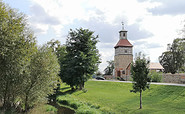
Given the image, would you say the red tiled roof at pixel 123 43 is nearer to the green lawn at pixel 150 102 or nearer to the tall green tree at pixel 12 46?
the green lawn at pixel 150 102

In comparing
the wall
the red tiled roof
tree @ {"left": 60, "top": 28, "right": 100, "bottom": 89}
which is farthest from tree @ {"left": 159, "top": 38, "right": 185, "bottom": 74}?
tree @ {"left": 60, "top": 28, "right": 100, "bottom": 89}

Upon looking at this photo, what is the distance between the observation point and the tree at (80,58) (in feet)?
113

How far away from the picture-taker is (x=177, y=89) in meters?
Answer: 27.8

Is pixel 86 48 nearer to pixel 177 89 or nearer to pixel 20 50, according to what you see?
pixel 177 89

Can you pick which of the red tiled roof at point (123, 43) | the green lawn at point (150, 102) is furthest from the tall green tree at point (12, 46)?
the red tiled roof at point (123, 43)

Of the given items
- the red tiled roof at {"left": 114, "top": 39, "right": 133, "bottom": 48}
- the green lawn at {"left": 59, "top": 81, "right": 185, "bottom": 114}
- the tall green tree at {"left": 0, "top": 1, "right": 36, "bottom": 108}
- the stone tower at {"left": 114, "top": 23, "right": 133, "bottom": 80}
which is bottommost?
the green lawn at {"left": 59, "top": 81, "right": 185, "bottom": 114}

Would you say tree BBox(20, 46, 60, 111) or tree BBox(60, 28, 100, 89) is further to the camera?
tree BBox(60, 28, 100, 89)

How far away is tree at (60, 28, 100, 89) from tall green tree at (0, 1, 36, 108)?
19.7m

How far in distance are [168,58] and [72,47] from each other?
60.6 metres

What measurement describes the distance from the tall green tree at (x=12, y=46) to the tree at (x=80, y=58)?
64.5ft

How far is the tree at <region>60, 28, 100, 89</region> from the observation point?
34344 millimetres

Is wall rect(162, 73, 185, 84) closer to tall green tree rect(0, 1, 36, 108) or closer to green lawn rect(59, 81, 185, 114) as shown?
green lawn rect(59, 81, 185, 114)

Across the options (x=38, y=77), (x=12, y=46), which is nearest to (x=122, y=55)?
(x=38, y=77)

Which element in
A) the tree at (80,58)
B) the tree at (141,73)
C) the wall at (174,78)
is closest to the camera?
the tree at (141,73)
